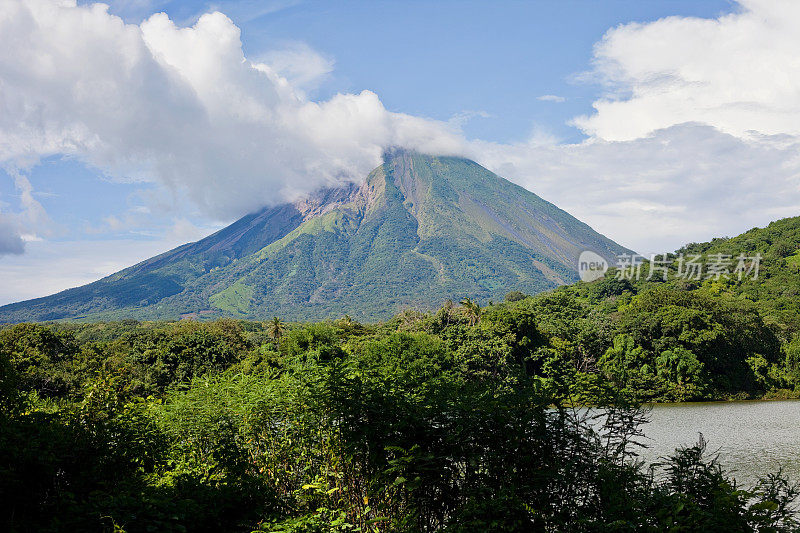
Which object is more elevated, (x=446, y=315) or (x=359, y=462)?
(x=446, y=315)

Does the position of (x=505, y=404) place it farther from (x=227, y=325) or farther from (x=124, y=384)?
(x=227, y=325)

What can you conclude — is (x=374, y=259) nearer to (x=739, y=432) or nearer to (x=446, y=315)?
(x=446, y=315)

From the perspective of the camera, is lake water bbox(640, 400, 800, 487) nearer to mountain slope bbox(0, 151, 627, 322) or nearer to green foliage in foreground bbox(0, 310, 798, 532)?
green foliage in foreground bbox(0, 310, 798, 532)

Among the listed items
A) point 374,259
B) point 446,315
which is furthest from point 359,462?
point 374,259

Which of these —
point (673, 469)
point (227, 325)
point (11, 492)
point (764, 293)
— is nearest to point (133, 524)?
point (11, 492)

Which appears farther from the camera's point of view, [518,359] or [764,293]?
[764,293]

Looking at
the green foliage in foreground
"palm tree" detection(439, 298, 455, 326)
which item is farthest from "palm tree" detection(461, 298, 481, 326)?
the green foliage in foreground

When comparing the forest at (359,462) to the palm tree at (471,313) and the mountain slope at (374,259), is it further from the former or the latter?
the mountain slope at (374,259)
